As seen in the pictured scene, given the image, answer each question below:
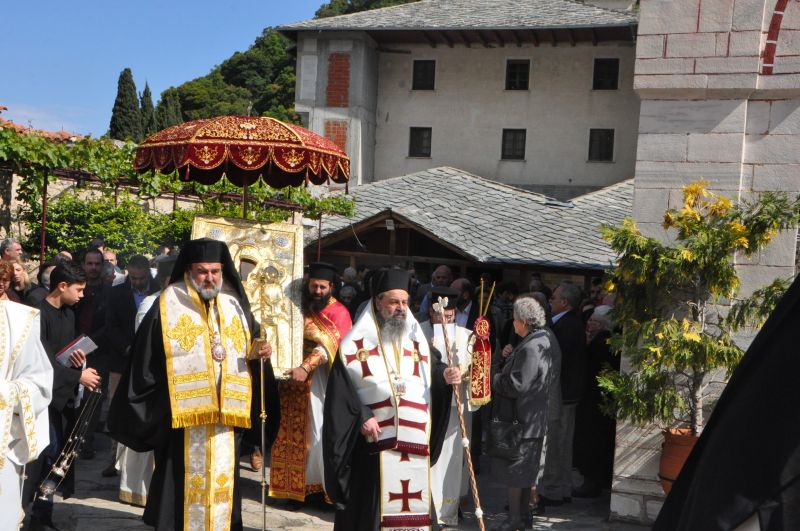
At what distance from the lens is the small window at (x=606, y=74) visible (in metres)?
26.9

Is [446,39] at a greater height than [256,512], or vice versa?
[446,39]

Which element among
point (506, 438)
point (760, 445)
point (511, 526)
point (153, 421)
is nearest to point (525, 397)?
point (506, 438)

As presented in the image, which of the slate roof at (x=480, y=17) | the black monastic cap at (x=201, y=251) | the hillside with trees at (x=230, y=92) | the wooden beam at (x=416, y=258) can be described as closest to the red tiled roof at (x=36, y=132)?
the black monastic cap at (x=201, y=251)

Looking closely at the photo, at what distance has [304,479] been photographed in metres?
7.38

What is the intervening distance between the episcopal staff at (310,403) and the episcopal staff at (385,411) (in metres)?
1.66

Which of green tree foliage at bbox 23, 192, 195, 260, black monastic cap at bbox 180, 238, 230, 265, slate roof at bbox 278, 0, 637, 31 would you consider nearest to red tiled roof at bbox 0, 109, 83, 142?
green tree foliage at bbox 23, 192, 195, 260

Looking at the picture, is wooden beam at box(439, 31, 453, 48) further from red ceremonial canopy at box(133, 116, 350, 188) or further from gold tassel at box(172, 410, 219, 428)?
gold tassel at box(172, 410, 219, 428)

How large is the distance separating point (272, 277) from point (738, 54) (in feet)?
13.6

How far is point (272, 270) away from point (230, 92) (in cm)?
5162

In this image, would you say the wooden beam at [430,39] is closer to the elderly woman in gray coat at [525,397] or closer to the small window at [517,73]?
the small window at [517,73]

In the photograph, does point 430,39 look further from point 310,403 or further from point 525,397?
point 525,397

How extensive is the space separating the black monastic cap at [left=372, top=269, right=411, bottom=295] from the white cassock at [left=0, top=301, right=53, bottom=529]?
2037 mm

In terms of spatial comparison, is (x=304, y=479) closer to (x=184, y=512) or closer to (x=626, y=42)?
(x=184, y=512)

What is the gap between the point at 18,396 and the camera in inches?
185
